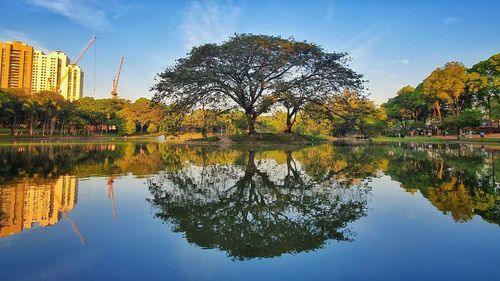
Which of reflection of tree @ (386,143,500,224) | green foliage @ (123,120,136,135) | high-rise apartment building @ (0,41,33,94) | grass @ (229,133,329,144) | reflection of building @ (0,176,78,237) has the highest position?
high-rise apartment building @ (0,41,33,94)

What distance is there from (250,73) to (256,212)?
2557 centimetres

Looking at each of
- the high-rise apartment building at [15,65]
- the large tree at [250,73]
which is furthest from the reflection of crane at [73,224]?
the high-rise apartment building at [15,65]

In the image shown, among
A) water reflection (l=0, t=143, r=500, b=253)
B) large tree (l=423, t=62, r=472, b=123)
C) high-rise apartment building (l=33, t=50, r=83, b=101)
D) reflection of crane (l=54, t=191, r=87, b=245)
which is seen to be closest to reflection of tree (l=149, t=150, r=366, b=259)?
water reflection (l=0, t=143, r=500, b=253)

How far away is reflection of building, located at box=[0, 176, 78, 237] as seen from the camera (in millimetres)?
5032

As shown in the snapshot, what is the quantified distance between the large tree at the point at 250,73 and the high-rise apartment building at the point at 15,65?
80.2m

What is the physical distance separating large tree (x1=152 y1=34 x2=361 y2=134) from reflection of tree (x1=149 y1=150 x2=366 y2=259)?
20.9 m

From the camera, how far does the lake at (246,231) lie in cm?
352

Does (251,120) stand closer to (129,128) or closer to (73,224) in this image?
(73,224)

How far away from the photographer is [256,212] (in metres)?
5.95

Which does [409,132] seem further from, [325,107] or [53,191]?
[53,191]

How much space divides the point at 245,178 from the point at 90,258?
253 inches

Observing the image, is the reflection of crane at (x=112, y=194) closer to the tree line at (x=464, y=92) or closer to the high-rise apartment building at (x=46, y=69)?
the tree line at (x=464, y=92)

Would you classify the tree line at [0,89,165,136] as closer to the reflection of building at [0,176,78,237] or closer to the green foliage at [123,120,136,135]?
the green foliage at [123,120,136,135]

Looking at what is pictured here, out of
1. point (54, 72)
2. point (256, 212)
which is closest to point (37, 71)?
point (54, 72)
